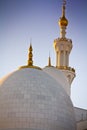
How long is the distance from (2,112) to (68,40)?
62.5 feet

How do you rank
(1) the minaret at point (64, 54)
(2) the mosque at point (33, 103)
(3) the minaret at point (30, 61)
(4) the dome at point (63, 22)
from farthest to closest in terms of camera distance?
(4) the dome at point (63, 22)
(1) the minaret at point (64, 54)
(3) the minaret at point (30, 61)
(2) the mosque at point (33, 103)

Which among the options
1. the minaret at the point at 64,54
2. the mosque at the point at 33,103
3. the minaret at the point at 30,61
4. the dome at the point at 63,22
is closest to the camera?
the mosque at the point at 33,103

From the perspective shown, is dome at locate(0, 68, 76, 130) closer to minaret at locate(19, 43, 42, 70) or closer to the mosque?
the mosque

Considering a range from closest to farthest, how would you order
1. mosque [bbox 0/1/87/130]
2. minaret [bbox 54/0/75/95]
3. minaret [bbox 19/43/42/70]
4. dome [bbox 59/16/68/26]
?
mosque [bbox 0/1/87/130] → minaret [bbox 19/43/42/70] → minaret [bbox 54/0/75/95] → dome [bbox 59/16/68/26]

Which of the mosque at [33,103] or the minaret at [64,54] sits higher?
the minaret at [64,54]

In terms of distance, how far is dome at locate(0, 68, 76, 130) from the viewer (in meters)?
20.5

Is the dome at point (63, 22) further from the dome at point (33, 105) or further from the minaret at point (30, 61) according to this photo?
the dome at point (33, 105)

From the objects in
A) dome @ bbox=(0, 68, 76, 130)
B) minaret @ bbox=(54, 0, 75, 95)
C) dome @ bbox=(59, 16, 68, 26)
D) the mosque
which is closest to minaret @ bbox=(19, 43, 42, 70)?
the mosque

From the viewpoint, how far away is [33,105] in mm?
20984

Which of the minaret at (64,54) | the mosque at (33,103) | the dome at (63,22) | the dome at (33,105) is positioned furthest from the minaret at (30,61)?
the dome at (63,22)

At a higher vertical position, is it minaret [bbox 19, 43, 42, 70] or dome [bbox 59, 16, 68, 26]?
dome [bbox 59, 16, 68, 26]

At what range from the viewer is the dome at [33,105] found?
67.4ft

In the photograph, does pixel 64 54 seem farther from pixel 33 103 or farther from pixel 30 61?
pixel 33 103

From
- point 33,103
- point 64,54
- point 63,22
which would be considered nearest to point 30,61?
point 33,103
